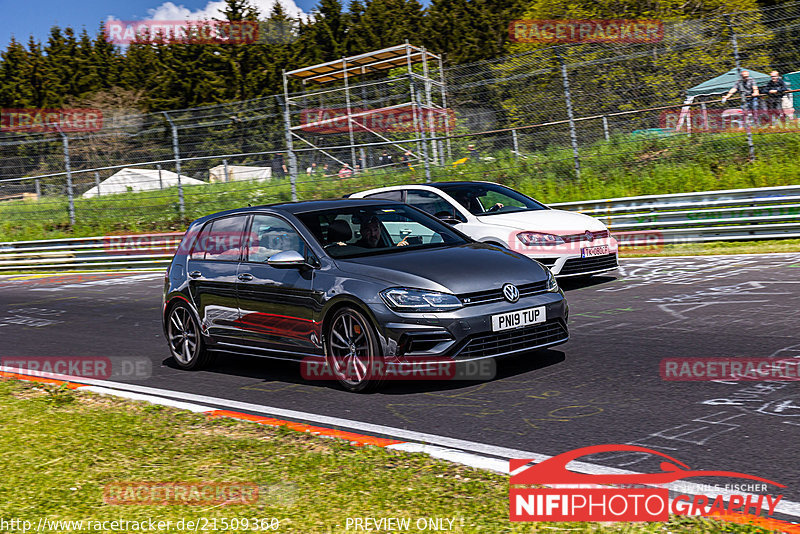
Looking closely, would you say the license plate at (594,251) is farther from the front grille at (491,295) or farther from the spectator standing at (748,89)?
the spectator standing at (748,89)

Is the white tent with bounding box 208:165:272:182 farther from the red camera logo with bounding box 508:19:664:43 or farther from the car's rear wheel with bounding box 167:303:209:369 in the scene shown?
the red camera logo with bounding box 508:19:664:43

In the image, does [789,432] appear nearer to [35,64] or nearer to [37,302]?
[37,302]

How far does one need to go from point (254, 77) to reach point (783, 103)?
50.2m

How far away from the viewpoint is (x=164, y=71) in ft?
210

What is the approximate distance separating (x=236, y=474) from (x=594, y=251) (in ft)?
24.4

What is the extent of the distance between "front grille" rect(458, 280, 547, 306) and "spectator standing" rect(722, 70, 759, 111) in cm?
1038

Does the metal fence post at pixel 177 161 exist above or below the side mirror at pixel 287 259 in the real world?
above

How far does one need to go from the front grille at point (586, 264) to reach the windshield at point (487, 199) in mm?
1190

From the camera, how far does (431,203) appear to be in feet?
40.2

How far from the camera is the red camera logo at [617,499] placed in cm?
384

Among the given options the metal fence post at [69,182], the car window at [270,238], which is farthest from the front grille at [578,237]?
the metal fence post at [69,182]

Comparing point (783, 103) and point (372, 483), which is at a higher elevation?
point (783, 103)

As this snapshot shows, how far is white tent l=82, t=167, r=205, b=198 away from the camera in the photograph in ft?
74.8

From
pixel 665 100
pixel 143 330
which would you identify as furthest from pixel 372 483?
pixel 665 100
